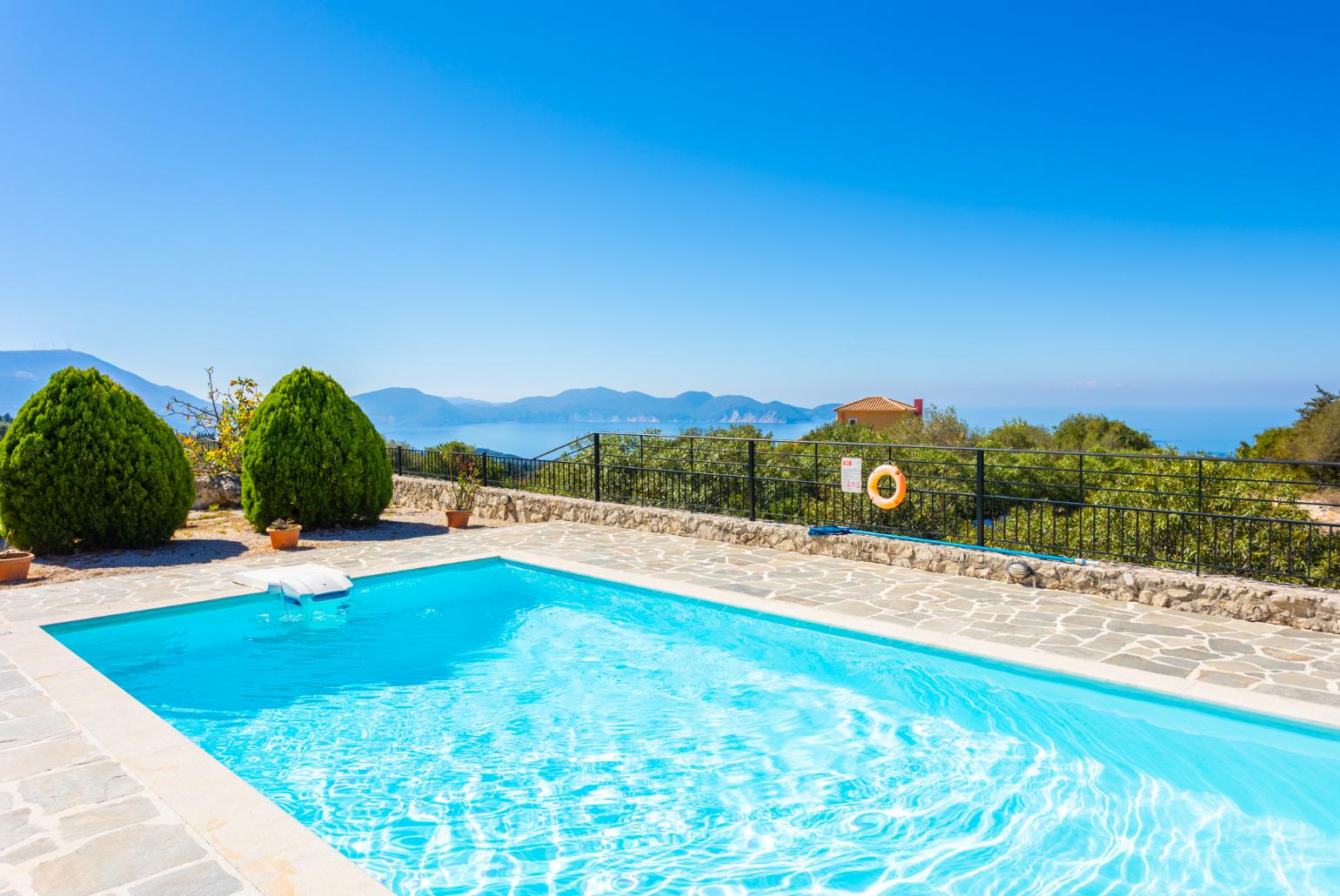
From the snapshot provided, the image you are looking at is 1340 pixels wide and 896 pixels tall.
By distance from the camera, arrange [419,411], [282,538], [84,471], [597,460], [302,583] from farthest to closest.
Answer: [419,411] → [597,460] → [282,538] → [84,471] → [302,583]

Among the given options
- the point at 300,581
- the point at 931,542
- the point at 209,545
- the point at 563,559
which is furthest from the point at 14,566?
the point at 931,542

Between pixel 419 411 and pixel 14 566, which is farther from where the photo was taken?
pixel 419 411

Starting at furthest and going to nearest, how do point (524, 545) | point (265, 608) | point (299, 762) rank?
point (524, 545) → point (265, 608) → point (299, 762)

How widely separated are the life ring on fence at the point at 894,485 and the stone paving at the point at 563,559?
76cm

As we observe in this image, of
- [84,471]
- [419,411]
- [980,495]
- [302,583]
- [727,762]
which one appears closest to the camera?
[727,762]

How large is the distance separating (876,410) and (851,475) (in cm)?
4192

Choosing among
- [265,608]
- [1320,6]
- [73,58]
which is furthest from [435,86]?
[1320,6]

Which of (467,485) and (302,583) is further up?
(467,485)

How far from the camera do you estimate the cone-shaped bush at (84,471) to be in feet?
28.6

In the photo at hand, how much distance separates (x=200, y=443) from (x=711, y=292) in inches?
939

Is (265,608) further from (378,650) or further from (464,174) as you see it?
(464,174)

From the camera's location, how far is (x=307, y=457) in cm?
1068

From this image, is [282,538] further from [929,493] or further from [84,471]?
[929,493]

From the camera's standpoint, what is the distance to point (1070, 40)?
15297 millimetres
